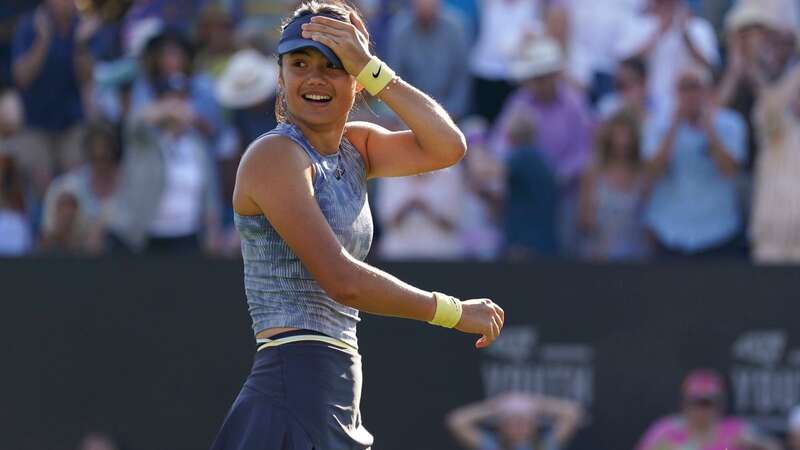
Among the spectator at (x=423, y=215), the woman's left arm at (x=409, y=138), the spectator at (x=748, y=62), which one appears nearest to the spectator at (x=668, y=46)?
the spectator at (x=748, y=62)

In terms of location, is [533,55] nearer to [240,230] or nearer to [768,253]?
[768,253]

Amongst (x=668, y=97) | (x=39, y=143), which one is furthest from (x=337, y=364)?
(x=39, y=143)

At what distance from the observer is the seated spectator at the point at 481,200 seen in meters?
8.95

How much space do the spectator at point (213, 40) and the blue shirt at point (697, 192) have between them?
285 centimetres

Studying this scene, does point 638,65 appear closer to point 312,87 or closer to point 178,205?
point 178,205

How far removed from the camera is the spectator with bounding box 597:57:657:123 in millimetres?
8906

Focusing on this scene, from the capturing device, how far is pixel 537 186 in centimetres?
888

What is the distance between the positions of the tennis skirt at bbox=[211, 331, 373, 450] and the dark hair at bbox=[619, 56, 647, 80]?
5558mm

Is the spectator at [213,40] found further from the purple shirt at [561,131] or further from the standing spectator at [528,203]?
the standing spectator at [528,203]

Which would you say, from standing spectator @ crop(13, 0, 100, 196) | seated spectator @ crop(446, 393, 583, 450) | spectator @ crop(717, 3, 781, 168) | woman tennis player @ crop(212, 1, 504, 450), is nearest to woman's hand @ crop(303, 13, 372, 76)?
woman tennis player @ crop(212, 1, 504, 450)

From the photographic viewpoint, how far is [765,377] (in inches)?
336

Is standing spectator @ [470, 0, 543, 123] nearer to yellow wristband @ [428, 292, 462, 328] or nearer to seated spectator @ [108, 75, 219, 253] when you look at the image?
seated spectator @ [108, 75, 219, 253]

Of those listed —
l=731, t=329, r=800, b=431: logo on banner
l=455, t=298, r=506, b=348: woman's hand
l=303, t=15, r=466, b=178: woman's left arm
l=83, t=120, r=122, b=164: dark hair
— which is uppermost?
l=303, t=15, r=466, b=178: woman's left arm

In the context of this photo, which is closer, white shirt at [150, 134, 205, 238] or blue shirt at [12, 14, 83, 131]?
white shirt at [150, 134, 205, 238]
